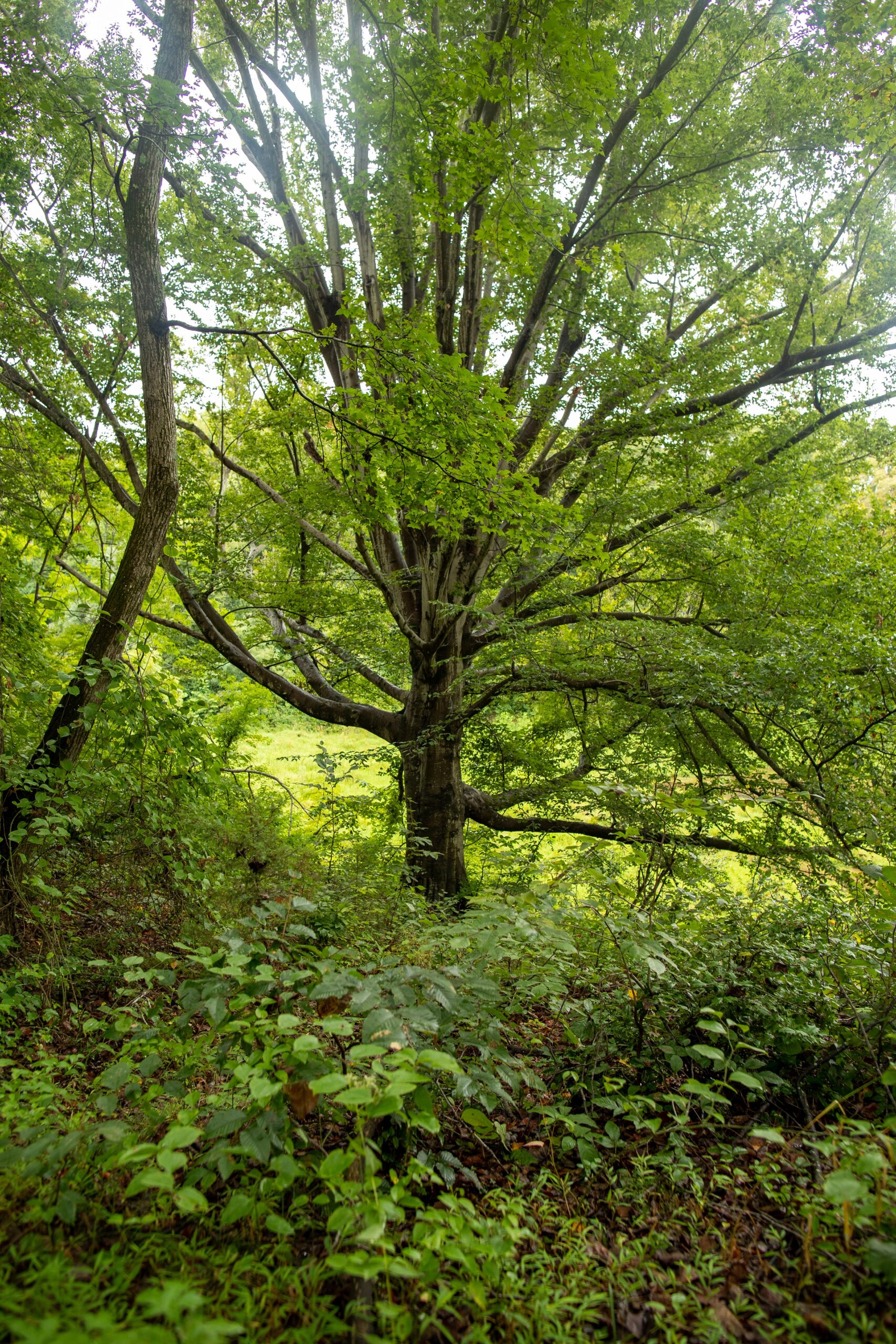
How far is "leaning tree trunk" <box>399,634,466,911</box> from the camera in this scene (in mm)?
7324

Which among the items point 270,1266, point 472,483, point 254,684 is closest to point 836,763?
point 472,483

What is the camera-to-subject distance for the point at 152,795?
4.28 m

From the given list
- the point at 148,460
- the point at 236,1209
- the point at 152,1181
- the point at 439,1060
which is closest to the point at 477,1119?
the point at 439,1060

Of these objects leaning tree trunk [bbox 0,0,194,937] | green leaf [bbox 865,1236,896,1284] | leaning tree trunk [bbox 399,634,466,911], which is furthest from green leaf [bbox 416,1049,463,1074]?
leaning tree trunk [bbox 399,634,466,911]

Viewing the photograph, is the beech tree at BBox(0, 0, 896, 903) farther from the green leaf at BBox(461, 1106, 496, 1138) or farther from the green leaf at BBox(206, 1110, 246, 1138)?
the green leaf at BBox(206, 1110, 246, 1138)

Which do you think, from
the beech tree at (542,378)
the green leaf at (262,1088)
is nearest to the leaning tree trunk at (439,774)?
the beech tree at (542,378)

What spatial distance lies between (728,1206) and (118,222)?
26.4 feet

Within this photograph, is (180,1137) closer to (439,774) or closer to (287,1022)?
(287,1022)

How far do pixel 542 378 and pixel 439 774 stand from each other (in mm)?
4766

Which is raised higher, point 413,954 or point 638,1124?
point 413,954

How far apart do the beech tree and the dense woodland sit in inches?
2.5

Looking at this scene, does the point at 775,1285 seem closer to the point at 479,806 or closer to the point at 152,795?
the point at 152,795

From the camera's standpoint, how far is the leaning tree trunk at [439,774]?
24.0ft

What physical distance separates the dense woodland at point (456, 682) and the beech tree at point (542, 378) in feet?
0.21
